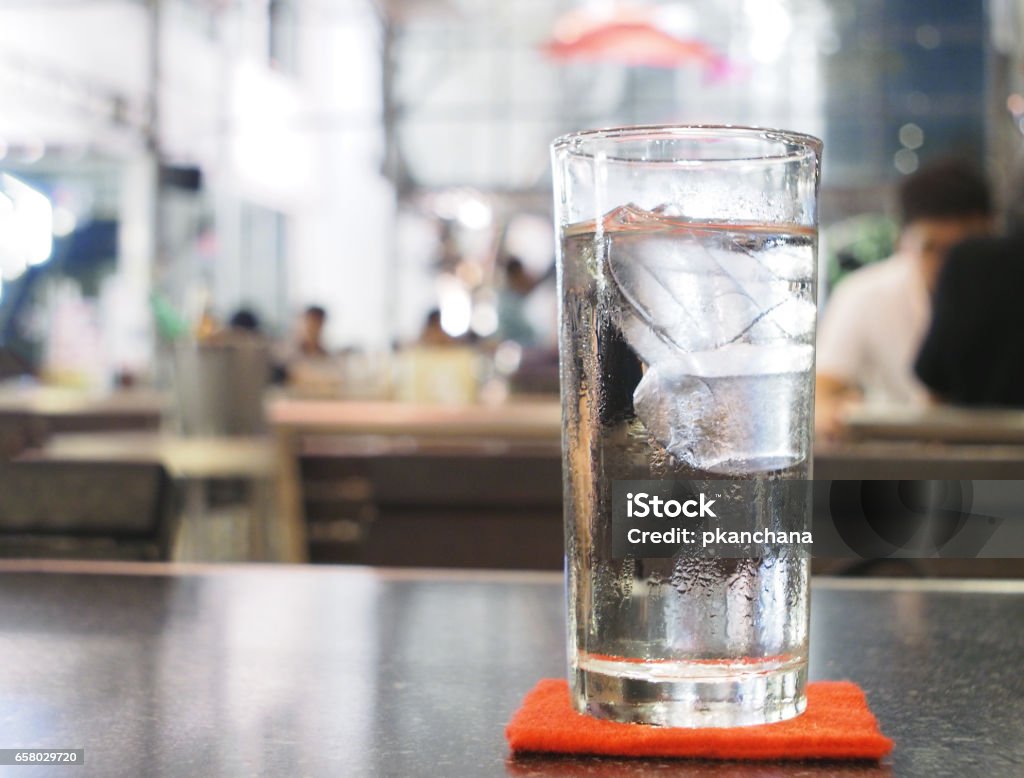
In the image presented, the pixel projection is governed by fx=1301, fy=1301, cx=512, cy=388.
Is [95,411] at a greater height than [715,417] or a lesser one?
lesser

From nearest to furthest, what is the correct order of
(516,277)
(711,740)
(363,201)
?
(711,740) → (516,277) → (363,201)

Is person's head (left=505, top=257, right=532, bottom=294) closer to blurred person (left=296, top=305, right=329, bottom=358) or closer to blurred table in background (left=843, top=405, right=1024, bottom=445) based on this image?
blurred person (left=296, top=305, right=329, bottom=358)

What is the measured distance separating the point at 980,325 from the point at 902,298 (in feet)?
2.30

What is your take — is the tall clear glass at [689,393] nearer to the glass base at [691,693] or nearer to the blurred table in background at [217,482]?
the glass base at [691,693]

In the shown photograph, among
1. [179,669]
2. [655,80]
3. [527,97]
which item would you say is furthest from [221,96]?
[179,669]

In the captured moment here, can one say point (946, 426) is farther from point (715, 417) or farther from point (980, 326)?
point (715, 417)

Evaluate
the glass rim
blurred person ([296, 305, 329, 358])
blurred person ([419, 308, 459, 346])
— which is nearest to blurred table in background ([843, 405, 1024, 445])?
the glass rim

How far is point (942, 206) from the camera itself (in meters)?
3.09

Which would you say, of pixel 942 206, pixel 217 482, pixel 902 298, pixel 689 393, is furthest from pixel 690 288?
pixel 902 298

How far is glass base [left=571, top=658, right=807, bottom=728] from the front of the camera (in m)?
0.44

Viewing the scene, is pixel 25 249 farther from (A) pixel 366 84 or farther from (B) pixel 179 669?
(B) pixel 179 669

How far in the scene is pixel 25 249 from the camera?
10.3m

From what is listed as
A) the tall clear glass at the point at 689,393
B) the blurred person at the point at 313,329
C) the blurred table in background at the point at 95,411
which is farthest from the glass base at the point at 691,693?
the blurred person at the point at 313,329

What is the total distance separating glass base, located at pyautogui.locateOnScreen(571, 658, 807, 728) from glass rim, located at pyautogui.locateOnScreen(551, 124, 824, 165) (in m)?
0.18
